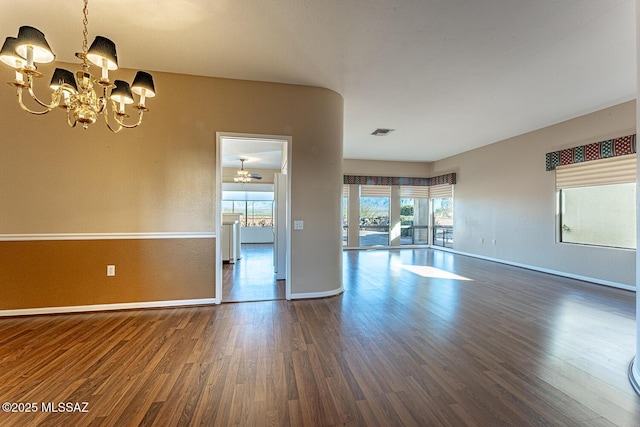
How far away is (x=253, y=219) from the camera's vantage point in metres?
10.3

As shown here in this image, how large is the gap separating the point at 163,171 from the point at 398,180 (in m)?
7.19

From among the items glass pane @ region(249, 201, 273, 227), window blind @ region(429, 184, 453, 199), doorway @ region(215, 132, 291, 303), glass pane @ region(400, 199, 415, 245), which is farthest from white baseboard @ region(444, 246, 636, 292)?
glass pane @ region(249, 201, 273, 227)

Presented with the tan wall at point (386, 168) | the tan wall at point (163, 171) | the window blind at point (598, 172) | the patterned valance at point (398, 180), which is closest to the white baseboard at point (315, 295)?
the tan wall at point (163, 171)

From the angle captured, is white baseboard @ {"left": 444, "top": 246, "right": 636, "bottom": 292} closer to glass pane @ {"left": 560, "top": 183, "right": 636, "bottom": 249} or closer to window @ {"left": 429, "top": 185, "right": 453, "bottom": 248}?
glass pane @ {"left": 560, "top": 183, "right": 636, "bottom": 249}

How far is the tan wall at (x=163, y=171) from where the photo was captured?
10.7 ft

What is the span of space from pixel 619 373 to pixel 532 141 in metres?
5.09

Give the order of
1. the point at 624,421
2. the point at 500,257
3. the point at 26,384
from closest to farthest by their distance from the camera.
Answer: the point at 624,421 → the point at 26,384 → the point at 500,257

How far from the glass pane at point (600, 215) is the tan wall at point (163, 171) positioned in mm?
4590

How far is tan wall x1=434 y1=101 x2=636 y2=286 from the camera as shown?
4512 mm

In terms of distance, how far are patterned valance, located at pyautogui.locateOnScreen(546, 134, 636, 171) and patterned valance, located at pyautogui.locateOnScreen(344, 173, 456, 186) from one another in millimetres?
2907

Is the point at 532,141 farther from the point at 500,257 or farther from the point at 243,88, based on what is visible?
the point at 243,88

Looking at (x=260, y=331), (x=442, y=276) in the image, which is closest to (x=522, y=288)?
(x=442, y=276)

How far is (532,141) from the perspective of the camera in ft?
19.1

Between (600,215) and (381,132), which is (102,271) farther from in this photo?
(600,215)
